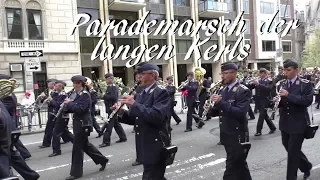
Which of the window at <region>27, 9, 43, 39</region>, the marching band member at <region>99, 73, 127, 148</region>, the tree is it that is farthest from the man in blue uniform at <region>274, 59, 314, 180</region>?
the tree

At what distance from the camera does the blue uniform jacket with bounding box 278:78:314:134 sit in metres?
4.95

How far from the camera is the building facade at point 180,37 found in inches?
1214

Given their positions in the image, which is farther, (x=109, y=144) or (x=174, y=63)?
(x=174, y=63)

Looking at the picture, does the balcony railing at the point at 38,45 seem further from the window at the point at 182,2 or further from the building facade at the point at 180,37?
the window at the point at 182,2

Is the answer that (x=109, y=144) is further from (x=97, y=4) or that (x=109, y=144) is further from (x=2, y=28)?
(x=97, y=4)

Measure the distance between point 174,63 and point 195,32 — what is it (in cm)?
472

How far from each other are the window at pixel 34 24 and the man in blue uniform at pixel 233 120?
22.3 meters

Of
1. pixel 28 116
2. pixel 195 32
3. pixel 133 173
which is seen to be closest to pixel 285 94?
pixel 133 173

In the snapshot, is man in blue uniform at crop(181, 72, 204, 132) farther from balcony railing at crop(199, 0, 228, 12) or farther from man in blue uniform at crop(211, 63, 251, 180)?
balcony railing at crop(199, 0, 228, 12)

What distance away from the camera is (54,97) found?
9195 mm

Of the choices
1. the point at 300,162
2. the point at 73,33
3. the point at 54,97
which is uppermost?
the point at 73,33

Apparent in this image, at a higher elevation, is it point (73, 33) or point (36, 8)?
point (36, 8)

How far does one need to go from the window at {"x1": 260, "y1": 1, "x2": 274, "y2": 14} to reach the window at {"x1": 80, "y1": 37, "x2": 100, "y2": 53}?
1049 inches

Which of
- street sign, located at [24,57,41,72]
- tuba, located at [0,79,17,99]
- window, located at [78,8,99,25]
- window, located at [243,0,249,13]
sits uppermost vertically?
window, located at [243,0,249,13]
